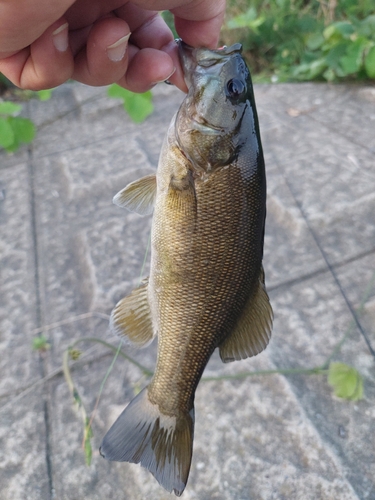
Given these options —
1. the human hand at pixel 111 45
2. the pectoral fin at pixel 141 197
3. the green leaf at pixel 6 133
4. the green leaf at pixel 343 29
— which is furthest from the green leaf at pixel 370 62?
the pectoral fin at pixel 141 197

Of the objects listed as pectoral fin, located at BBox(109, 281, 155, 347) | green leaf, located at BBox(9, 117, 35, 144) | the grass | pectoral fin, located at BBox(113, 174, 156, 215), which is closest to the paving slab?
green leaf, located at BBox(9, 117, 35, 144)

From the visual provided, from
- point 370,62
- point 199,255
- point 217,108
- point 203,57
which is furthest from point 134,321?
point 370,62

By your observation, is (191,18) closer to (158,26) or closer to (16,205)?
(158,26)

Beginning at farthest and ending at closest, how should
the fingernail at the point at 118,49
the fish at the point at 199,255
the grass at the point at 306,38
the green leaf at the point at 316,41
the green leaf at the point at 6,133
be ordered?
the green leaf at the point at 316,41
the grass at the point at 306,38
the green leaf at the point at 6,133
the fingernail at the point at 118,49
the fish at the point at 199,255

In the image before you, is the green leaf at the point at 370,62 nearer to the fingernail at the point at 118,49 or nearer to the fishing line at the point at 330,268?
the fishing line at the point at 330,268

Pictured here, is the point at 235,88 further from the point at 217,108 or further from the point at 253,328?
the point at 253,328

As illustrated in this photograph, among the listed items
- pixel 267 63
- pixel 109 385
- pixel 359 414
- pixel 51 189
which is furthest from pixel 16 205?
pixel 267 63

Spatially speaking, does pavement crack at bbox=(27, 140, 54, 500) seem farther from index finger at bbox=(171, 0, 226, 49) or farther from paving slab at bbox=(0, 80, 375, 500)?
index finger at bbox=(171, 0, 226, 49)
